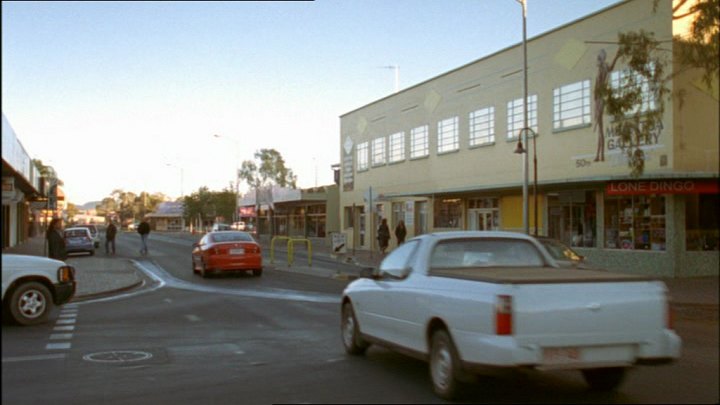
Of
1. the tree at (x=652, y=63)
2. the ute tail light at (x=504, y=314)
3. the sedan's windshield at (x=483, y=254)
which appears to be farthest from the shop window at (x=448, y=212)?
the ute tail light at (x=504, y=314)

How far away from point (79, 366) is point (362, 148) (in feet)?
126

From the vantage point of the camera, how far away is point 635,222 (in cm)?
2303

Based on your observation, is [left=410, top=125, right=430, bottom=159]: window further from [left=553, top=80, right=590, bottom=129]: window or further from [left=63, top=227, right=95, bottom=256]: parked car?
[left=63, top=227, right=95, bottom=256]: parked car

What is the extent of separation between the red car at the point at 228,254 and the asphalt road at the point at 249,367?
822 cm

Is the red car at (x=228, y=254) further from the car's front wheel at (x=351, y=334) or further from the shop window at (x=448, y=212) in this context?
the car's front wheel at (x=351, y=334)

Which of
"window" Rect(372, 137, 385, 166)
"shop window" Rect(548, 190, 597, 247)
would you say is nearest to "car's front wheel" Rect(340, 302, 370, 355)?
"shop window" Rect(548, 190, 597, 247)

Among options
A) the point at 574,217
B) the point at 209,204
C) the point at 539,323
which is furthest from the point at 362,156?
the point at 209,204

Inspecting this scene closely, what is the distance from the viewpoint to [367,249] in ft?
144

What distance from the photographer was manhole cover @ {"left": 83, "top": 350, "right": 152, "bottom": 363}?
873 cm

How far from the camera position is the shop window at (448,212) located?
34.0 metres

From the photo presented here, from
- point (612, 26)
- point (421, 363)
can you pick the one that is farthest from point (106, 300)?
point (612, 26)

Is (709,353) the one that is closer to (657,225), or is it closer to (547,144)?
(657,225)

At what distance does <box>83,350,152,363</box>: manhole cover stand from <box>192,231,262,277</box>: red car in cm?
1293

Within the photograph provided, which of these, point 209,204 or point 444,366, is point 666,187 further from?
point 209,204
